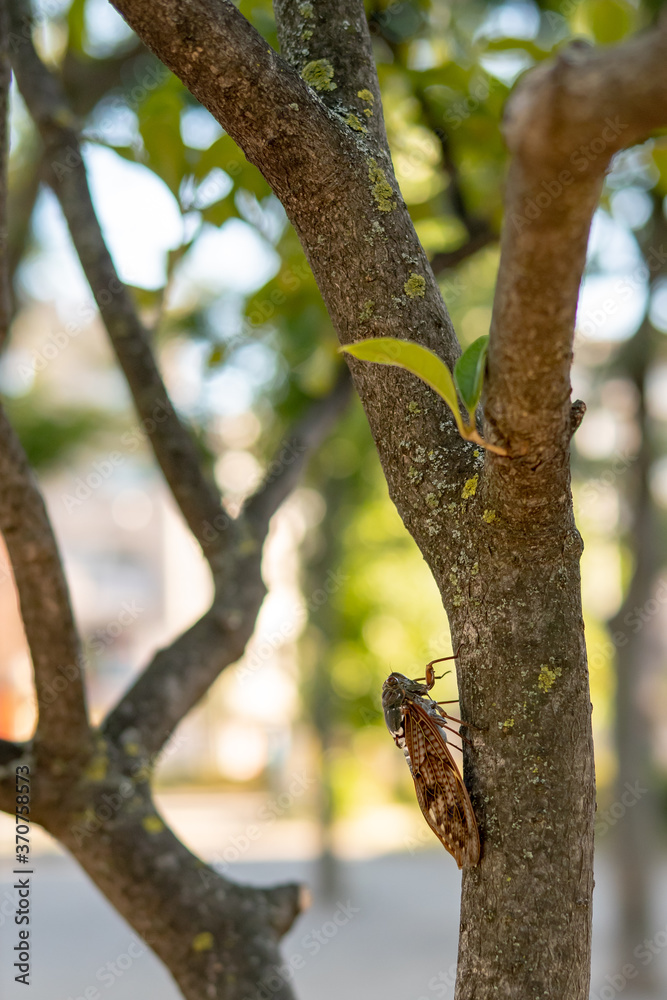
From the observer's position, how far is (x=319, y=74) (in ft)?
2.75

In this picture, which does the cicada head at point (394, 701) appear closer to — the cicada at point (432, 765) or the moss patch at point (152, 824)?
the cicada at point (432, 765)

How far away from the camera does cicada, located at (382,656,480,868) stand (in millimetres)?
651

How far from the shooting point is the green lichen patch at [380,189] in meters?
0.75

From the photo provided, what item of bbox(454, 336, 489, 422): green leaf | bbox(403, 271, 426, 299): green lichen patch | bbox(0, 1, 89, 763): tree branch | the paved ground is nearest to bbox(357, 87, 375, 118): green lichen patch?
bbox(403, 271, 426, 299): green lichen patch

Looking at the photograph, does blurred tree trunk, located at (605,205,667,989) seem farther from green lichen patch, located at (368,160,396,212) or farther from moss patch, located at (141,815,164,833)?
green lichen patch, located at (368,160,396,212)

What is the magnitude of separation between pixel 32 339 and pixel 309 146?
8131mm

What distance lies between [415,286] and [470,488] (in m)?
0.19

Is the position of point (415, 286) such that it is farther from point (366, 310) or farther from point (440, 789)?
point (440, 789)

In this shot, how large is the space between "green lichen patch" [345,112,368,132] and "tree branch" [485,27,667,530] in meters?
0.33

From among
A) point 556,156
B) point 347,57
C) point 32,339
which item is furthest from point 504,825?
point 32,339

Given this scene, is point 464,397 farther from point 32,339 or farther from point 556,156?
point 32,339

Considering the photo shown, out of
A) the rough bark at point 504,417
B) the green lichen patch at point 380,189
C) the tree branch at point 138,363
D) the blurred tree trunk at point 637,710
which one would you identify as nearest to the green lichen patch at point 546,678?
the rough bark at point 504,417

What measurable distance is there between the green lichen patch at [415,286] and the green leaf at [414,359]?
0.62ft

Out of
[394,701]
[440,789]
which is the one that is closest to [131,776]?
[394,701]
